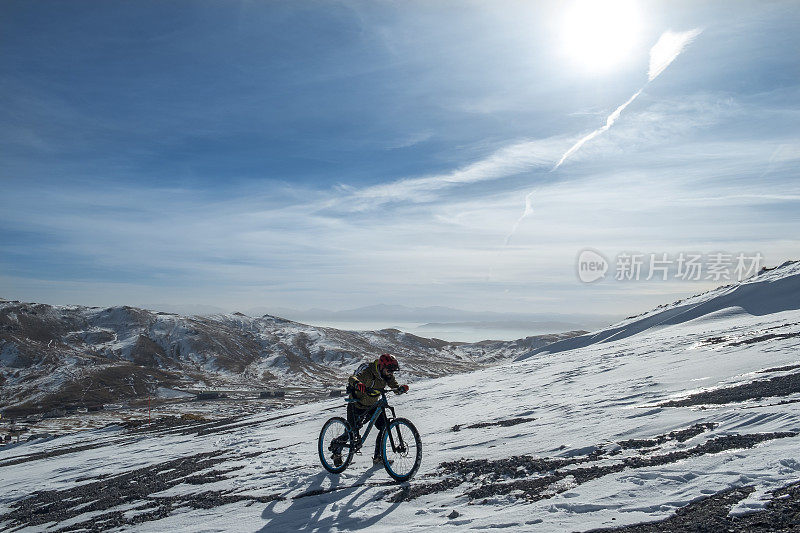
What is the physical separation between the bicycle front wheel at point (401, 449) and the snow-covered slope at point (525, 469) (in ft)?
1.07

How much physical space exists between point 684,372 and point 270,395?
370ft

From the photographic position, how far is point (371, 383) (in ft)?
36.6

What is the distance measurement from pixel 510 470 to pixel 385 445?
278cm

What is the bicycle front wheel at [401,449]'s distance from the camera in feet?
33.4

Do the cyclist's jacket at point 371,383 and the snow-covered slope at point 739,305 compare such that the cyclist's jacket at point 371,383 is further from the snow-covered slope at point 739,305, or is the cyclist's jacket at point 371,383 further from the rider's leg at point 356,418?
the snow-covered slope at point 739,305

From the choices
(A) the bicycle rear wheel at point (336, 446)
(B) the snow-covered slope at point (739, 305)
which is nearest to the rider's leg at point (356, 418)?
(A) the bicycle rear wheel at point (336, 446)

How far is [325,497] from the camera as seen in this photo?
9.73 m

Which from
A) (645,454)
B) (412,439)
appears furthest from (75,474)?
(645,454)

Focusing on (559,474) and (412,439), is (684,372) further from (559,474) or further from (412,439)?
(412,439)

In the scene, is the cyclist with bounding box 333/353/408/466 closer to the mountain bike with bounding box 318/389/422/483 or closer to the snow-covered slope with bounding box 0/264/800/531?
the mountain bike with bounding box 318/389/422/483

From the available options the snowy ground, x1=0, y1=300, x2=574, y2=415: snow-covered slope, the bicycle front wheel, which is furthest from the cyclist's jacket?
x1=0, y1=300, x2=574, y2=415: snow-covered slope

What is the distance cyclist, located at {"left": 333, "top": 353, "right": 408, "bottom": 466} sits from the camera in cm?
1104

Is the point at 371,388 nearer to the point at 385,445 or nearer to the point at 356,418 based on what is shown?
the point at 356,418

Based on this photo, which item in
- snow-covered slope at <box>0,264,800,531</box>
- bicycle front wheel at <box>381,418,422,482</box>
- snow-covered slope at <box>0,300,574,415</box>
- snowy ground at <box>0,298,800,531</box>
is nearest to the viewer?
snow-covered slope at <box>0,264,800,531</box>
